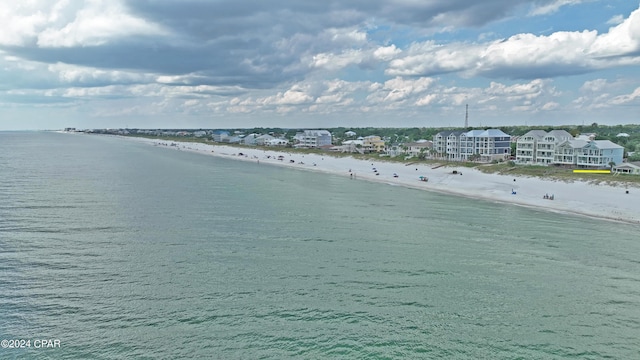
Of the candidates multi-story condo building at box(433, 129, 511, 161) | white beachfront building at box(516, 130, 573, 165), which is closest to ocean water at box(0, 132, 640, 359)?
white beachfront building at box(516, 130, 573, 165)

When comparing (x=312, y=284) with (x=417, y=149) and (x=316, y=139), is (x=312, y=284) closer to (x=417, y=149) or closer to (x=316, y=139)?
(x=417, y=149)

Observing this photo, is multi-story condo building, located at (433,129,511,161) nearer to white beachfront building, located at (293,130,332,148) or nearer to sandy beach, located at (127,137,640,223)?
sandy beach, located at (127,137,640,223)

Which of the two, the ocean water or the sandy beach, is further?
the sandy beach

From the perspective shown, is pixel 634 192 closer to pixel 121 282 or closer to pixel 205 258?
pixel 205 258

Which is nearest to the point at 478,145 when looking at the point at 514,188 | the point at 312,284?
the point at 514,188

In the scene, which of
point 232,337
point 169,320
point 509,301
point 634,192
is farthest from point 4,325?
point 634,192
